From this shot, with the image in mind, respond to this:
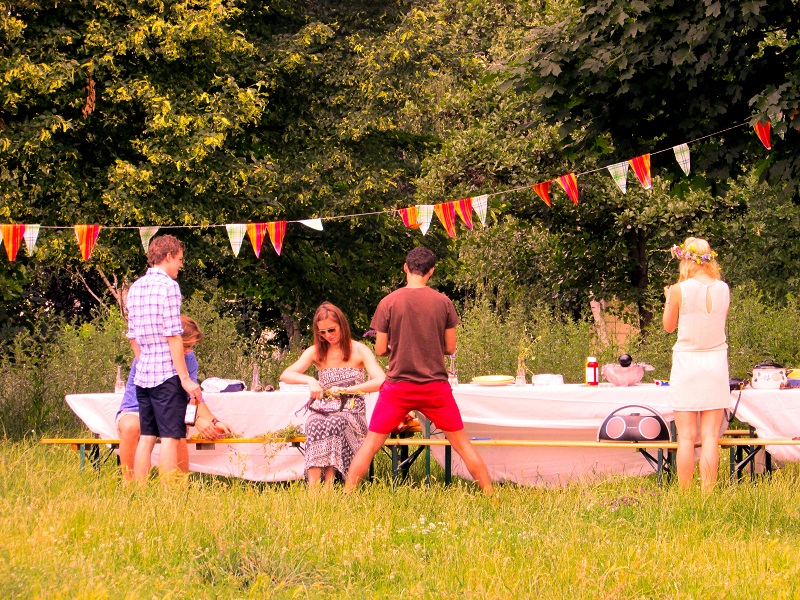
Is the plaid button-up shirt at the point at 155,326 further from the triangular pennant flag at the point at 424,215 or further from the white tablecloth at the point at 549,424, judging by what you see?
the triangular pennant flag at the point at 424,215

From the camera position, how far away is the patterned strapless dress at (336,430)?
22.9 ft

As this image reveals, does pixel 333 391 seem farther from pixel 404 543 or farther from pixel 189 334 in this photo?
pixel 404 543

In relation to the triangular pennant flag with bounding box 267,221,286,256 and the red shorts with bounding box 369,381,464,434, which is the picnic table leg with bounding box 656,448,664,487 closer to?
the red shorts with bounding box 369,381,464,434

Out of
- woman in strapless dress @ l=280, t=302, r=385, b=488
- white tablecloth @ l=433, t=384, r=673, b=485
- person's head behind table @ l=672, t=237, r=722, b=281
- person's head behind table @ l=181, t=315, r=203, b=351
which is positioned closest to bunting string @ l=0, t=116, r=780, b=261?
white tablecloth @ l=433, t=384, r=673, b=485

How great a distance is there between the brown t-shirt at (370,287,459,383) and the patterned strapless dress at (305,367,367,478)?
57 centimetres

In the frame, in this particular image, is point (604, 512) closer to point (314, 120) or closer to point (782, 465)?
point (782, 465)

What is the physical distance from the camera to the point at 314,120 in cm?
1692

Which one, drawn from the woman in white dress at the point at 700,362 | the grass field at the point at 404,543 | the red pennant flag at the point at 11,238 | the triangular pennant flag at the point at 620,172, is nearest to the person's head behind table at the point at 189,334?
the grass field at the point at 404,543

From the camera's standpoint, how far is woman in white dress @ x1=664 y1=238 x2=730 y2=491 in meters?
6.51

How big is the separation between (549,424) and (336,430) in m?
1.50

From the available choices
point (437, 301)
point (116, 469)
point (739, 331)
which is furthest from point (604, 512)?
point (739, 331)

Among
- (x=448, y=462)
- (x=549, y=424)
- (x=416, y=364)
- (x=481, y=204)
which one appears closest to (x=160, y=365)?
(x=416, y=364)

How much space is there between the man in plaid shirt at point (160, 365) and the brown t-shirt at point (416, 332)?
126 centimetres

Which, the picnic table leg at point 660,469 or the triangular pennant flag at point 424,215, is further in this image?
the triangular pennant flag at point 424,215
